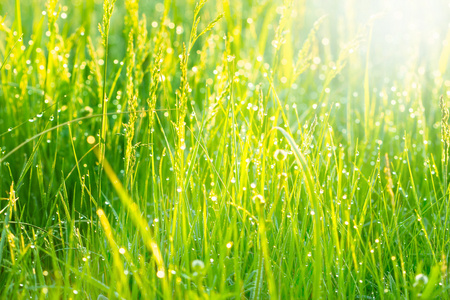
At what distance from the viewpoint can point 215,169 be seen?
3.89 ft

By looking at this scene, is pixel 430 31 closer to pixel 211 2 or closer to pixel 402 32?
pixel 402 32

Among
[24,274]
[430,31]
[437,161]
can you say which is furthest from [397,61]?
[24,274]

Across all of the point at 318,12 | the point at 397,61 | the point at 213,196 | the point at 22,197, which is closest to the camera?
the point at 213,196

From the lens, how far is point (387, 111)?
1.93 meters

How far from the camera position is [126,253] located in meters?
1.06

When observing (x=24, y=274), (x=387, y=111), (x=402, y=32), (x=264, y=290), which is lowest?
(x=264, y=290)

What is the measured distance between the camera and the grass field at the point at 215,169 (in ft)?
3.45

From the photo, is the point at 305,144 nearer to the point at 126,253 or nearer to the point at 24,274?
the point at 126,253

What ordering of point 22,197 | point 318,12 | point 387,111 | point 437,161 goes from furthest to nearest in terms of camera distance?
point 318,12 → point 387,111 → point 437,161 → point 22,197

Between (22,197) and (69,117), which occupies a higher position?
(69,117)

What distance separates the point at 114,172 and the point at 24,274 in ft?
2.05

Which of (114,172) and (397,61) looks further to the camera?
(397,61)

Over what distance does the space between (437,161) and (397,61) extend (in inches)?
55.7

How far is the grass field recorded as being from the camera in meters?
1.05
